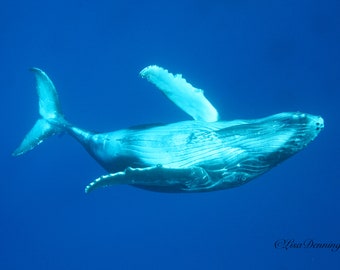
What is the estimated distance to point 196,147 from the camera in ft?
21.9

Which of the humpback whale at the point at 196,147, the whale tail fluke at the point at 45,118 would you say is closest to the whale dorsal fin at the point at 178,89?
the humpback whale at the point at 196,147

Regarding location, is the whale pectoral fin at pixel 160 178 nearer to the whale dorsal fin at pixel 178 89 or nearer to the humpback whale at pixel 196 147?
the humpback whale at pixel 196 147

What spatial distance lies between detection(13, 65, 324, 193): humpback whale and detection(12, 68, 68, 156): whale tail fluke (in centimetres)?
191

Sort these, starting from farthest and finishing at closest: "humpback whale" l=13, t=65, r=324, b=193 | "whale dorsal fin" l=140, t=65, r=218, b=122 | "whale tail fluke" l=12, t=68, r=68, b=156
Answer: "whale tail fluke" l=12, t=68, r=68, b=156 < "whale dorsal fin" l=140, t=65, r=218, b=122 < "humpback whale" l=13, t=65, r=324, b=193

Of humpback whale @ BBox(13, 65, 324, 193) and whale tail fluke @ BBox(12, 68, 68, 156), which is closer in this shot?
humpback whale @ BBox(13, 65, 324, 193)

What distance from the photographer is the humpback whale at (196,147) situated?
5793 mm

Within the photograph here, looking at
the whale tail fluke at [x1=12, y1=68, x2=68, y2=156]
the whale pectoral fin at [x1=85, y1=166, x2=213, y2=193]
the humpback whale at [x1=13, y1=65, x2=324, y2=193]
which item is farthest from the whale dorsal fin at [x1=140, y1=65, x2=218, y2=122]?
the whale tail fluke at [x1=12, y1=68, x2=68, y2=156]

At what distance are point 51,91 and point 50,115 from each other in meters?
0.66

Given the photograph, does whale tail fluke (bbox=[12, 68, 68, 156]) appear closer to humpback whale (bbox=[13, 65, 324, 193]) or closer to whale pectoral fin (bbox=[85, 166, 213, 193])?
humpback whale (bbox=[13, 65, 324, 193])

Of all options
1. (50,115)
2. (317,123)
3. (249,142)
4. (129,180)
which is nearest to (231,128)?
(249,142)

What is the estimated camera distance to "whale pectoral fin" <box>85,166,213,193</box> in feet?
19.0

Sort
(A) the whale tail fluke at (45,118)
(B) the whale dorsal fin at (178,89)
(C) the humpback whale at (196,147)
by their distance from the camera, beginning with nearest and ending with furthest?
(C) the humpback whale at (196,147), (B) the whale dorsal fin at (178,89), (A) the whale tail fluke at (45,118)

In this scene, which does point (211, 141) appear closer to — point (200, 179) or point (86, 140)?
point (200, 179)

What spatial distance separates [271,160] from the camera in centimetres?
608
